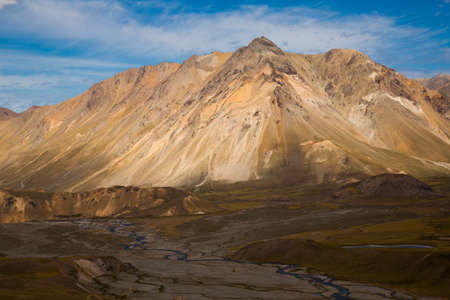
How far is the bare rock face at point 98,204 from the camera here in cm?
18038

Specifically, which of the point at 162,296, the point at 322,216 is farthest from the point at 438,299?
the point at 322,216

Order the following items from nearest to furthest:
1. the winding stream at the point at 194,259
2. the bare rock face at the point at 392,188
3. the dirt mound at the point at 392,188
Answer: the winding stream at the point at 194,259 → the bare rock face at the point at 392,188 → the dirt mound at the point at 392,188

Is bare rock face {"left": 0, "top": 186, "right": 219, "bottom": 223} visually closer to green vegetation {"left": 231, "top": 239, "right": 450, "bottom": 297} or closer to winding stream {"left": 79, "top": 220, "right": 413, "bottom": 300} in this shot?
winding stream {"left": 79, "top": 220, "right": 413, "bottom": 300}

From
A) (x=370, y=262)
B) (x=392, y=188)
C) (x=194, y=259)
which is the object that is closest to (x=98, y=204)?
(x=194, y=259)

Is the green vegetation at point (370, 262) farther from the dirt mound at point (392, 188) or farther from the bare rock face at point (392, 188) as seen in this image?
the dirt mound at point (392, 188)

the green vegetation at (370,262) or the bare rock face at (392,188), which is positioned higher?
the bare rock face at (392,188)

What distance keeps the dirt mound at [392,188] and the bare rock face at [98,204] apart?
55971mm

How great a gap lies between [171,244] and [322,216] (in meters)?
45.7

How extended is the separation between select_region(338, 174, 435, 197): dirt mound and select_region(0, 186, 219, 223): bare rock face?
5597 cm

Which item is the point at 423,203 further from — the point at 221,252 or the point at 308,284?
the point at 308,284

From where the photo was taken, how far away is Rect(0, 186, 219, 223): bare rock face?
7101 inches

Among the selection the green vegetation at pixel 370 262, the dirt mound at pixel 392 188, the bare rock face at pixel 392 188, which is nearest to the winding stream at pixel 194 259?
the green vegetation at pixel 370 262

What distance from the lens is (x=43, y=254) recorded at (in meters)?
109

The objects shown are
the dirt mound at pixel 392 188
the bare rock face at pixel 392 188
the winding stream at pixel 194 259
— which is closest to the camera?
the winding stream at pixel 194 259
